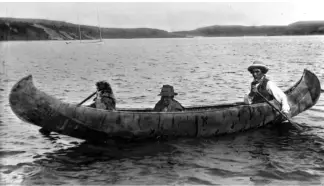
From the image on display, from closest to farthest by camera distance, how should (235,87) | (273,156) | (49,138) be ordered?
(273,156), (49,138), (235,87)

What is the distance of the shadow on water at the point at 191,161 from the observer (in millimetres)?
7566

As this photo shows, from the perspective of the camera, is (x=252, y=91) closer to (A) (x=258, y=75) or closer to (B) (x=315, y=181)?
(A) (x=258, y=75)

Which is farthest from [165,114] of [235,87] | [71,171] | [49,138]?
[235,87]

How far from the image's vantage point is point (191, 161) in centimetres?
866

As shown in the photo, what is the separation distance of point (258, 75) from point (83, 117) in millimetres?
5280

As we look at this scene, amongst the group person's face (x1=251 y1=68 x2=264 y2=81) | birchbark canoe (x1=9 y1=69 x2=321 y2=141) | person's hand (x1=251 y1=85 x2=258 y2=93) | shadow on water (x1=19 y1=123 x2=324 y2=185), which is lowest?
shadow on water (x1=19 y1=123 x2=324 y2=185)

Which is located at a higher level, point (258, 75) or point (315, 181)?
point (258, 75)

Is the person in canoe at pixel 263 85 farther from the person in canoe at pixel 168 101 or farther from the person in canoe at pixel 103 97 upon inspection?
the person in canoe at pixel 103 97

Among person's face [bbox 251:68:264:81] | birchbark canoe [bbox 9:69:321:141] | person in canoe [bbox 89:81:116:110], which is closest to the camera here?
birchbark canoe [bbox 9:69:321:141]

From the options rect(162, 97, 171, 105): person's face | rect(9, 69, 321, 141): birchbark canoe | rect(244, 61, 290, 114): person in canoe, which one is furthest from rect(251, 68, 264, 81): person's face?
rect(162, 97, 171, 105): person's face

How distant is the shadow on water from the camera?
7.57 meters

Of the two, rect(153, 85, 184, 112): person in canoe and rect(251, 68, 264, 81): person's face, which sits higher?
rect(251, 68, 264, 81): person's face

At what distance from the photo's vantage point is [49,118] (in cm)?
895

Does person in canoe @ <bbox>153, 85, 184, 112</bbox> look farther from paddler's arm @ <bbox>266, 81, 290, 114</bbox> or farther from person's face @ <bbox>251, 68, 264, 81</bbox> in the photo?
paddler's arm @ <bbox>266, 81, 290, 114</bbox>
